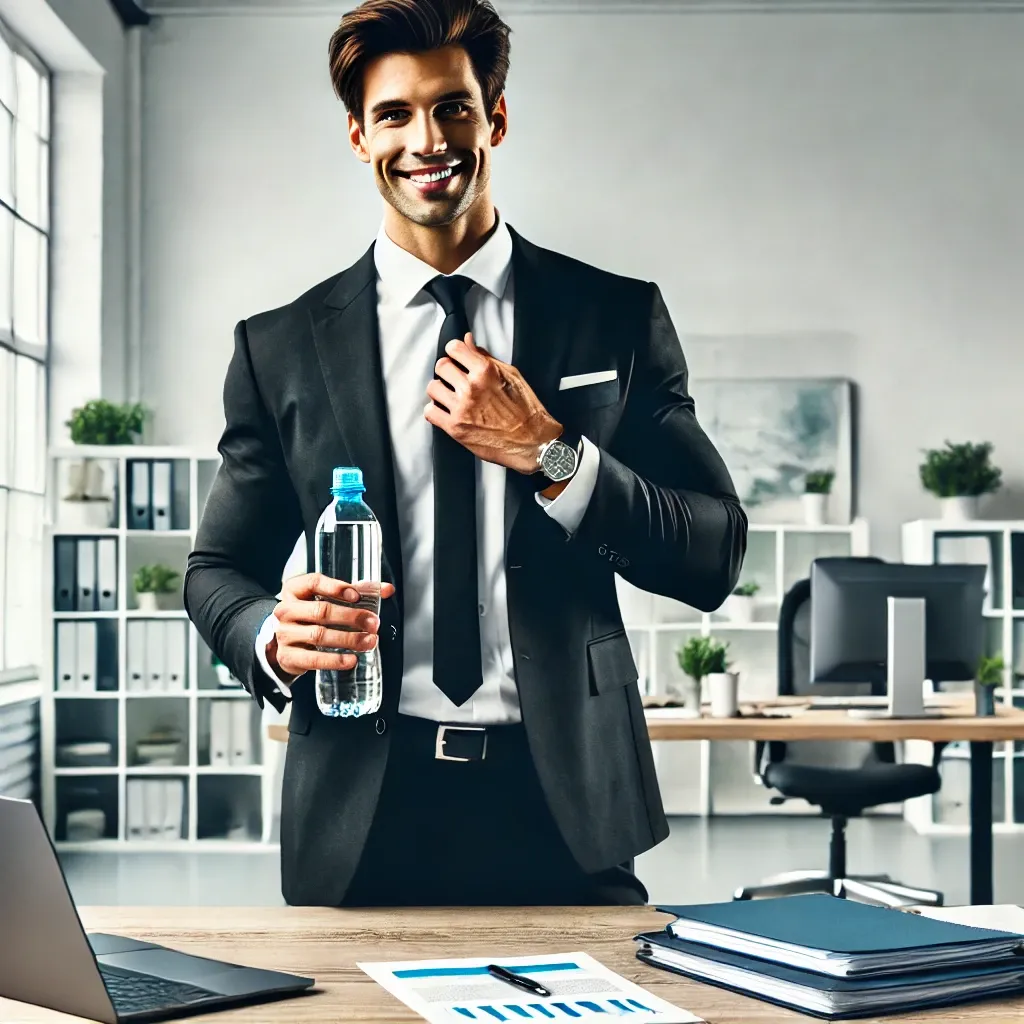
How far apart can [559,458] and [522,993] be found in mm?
620

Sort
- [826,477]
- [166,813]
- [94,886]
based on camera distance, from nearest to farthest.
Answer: [94,886], [166,813], [826,477]

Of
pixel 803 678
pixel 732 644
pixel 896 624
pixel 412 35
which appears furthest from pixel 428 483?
pixel 732 644

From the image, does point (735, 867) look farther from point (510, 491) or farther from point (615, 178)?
point (510, 491)

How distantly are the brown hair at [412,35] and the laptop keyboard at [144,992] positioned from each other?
1103 mm

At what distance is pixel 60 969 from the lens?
1040 mm

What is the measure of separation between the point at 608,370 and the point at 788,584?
5418 millimetres

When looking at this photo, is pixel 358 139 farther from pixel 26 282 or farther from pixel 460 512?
pixel 26 282

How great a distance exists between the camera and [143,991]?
1.09 meters

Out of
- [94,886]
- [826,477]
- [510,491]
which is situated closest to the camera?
[510,491]

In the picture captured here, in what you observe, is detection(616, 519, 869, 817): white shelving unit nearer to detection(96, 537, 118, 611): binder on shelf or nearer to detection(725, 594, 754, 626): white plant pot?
detection(725, 594, 754, 626): white plant pot

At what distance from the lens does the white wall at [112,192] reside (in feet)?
21.3

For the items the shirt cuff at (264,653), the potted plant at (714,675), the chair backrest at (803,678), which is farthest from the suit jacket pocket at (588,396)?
the chair backrest at (803,678)

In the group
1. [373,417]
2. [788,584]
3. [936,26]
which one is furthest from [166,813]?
[936,26]

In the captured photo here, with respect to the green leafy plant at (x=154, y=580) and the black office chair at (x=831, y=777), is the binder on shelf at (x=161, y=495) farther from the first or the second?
the black office chair at (x=831, y=777)
